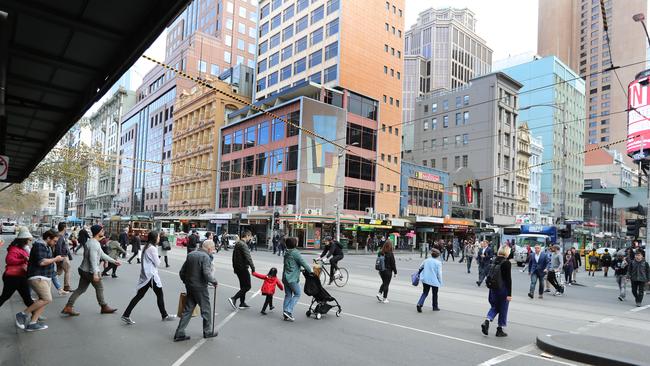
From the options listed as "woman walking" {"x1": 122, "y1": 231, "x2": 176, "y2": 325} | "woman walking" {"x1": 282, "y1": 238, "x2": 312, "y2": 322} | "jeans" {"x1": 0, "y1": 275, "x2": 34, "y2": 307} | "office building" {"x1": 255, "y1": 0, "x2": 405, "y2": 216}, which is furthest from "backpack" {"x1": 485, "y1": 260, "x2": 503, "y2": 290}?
"office building" {"x1": 255, "y1": 0, "x2": 405, "y2": 216}

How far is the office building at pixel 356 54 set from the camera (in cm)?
5066

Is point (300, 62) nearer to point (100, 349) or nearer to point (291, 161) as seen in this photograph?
point (291, 161)

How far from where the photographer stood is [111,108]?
112938mm

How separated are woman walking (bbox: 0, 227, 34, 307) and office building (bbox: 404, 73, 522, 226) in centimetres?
6308

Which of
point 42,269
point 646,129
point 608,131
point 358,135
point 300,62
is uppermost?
point 608,131

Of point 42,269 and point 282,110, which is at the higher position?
point 282,110

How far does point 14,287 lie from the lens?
7562 millimetres

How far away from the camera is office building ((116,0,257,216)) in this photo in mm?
76188

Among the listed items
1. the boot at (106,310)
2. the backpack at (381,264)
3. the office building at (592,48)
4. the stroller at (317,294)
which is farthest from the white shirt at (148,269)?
the office building at (592,48)

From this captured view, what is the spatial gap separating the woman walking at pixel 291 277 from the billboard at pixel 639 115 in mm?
22683

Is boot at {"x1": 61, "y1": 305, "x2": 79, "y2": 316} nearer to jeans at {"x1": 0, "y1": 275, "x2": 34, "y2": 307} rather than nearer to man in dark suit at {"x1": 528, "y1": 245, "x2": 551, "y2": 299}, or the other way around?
jeans at {"x1": 0, "y1": 275, "x2": 34, "y2": 307}

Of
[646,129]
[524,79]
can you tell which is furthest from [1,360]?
[524,79]

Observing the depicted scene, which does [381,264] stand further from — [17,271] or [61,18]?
[61,18]

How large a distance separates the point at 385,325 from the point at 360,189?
135ft
